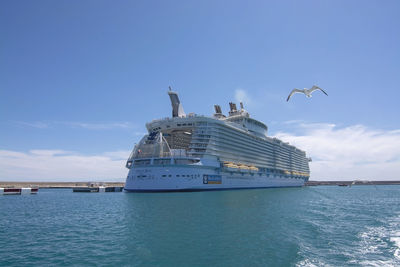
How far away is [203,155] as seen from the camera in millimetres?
58500

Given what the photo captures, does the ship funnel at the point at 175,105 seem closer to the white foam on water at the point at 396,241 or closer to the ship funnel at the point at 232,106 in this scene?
the ship funnel at the point at 232,106

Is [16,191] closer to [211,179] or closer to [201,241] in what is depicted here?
[211,179]

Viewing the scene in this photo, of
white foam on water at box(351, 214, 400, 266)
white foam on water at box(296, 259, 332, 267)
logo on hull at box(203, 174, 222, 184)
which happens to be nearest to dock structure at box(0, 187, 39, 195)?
logo on hull at box(203, 174, 222, 184)

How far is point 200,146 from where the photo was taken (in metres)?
60.3

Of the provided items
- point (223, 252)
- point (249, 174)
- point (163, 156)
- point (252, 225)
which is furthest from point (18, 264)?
point (249, 174)

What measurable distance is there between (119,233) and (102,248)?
362cm

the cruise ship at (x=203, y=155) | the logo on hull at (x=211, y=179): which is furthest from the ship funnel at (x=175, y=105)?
the logo on hull at (x=211, y=179)

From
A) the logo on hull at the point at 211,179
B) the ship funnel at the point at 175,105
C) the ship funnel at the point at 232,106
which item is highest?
the ship funnel at the point at 232,106

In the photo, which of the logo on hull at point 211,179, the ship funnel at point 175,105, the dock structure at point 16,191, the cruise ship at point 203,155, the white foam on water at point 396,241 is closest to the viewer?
the white foam on water at point 396,241

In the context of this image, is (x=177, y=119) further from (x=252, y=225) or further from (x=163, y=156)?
(x=252, y=225)

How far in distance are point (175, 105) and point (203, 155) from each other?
19774 millimetres

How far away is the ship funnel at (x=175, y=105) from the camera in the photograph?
70.0 meters

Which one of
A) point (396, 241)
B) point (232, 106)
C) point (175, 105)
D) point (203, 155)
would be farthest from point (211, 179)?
point (396, 241)

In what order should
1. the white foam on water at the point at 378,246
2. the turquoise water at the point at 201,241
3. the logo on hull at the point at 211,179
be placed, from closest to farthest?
the turquoise water at the point at 201,241 < the white foam on water at the point at 378,246 < the logo on hull at the point at 211,179
